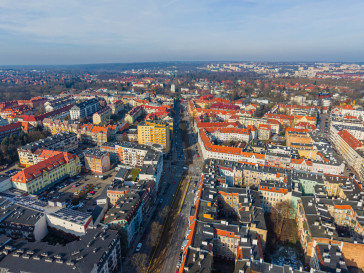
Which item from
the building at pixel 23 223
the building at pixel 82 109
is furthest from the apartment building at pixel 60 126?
the building at pixel 23 223

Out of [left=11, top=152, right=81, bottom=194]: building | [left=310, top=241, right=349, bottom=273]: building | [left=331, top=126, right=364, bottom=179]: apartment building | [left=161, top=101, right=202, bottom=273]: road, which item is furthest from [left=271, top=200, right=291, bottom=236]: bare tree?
[left=11, top=152, right=81, bottom=194]: building

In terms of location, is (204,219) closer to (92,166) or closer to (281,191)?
(281,191)

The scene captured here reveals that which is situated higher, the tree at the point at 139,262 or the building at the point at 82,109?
the building at the point at 82,109

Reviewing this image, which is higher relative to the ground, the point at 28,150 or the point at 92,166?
the point at 28,150

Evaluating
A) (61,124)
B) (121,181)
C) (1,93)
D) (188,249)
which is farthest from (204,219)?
(1,93)

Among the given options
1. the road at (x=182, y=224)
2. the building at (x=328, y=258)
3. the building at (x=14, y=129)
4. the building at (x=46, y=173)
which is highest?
the building at (x=14, y=129)

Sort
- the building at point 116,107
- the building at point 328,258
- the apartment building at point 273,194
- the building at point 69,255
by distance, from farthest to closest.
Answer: the building at point 116,107, the apartment building at point 273,194, the building at point 328,258, the building at point 69,255

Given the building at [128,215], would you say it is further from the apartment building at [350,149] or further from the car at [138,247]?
the apartment building at [350,149]

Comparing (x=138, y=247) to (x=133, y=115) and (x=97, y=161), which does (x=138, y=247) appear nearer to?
(x=97, y=161)
